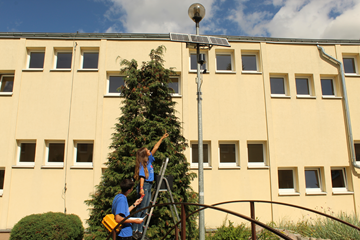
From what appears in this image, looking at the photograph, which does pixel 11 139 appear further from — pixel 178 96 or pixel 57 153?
pixel 178 96

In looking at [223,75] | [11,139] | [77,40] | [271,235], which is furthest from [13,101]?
[271,235]

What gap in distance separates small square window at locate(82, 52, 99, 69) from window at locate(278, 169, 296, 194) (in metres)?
8.87

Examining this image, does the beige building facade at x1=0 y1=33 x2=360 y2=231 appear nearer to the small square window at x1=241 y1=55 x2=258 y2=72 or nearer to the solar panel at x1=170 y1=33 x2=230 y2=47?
the small square window at x1=241 y1=55 x2=258 y2=72

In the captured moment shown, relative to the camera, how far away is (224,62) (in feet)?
32.7

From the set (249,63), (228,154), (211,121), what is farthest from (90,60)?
(228,154)

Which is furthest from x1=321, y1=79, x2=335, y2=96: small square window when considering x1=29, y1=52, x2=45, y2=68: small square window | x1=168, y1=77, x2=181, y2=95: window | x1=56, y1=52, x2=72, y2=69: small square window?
x1=29, y1=52, x2=45, y2=68: small square window

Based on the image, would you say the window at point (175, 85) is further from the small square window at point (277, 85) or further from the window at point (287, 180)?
the window at point (287, 180)

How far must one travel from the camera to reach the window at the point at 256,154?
9156mm

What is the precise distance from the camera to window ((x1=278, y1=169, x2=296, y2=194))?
357 inches

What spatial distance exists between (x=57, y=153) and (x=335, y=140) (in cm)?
1112

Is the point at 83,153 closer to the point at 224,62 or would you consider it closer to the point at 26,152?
the point at 26,152

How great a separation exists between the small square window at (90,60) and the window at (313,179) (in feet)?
32.4

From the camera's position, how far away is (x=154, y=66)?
625 centimetres

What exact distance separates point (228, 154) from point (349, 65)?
22.8 feet
